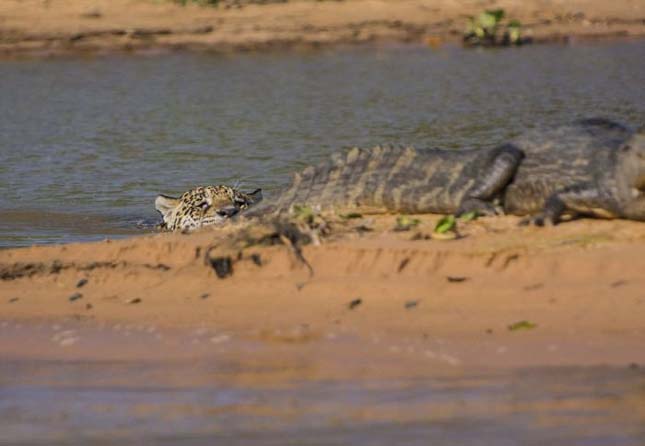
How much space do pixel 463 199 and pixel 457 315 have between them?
2.01 meters

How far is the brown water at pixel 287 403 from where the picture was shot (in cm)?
490

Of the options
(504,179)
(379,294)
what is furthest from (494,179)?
(379,294)

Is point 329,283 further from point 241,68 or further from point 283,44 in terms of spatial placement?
point 283,44

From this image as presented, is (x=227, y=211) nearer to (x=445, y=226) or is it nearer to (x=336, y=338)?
(x=445, y=226)

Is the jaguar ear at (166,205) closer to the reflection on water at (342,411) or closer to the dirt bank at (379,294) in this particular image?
the dirt bank at (379,294)

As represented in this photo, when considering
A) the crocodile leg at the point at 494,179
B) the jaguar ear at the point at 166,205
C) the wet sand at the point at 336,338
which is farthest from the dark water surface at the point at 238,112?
the crocodile leg at the point at 494,179

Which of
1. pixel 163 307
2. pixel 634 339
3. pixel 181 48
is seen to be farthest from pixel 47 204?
pixel 181 48

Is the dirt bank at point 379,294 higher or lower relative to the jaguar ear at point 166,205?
higher

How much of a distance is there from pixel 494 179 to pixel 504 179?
Result: 0.06m

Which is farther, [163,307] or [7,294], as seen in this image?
[7,294]

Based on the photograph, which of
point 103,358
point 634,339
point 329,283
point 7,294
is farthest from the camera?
point 7,294

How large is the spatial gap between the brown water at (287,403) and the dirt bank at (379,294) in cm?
18

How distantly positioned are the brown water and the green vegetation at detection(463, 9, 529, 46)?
755 inches

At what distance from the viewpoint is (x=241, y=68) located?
2344cm
